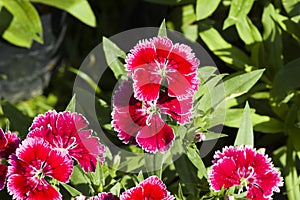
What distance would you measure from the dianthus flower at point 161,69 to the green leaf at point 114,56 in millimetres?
208

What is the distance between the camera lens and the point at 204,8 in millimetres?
1764

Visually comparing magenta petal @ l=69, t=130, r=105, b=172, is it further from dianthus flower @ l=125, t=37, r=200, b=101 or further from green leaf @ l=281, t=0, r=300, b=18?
green leaf @ l=281, t=0, r=300, b=18

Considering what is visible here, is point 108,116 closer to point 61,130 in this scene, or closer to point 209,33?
point 61,130

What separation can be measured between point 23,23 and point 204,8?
610mm

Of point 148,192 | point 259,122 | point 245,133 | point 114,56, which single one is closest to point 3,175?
point 148,192

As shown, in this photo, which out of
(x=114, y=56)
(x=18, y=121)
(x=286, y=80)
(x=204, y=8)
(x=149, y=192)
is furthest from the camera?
(x=204, y=8)

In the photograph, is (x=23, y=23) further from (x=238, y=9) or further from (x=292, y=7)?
(x=292, y=7)

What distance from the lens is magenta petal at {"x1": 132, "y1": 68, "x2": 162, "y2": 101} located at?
1.14 metres

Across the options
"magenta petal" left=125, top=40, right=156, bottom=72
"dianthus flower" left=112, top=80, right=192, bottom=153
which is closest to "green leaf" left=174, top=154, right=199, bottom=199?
"dianthus flower" left=112, top=80, right=192, bottom=153

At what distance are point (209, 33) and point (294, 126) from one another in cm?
38

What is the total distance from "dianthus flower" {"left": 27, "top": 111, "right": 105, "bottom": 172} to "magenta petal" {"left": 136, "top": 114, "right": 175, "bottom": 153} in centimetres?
11

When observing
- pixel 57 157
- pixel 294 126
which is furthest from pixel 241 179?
pixel 294 126

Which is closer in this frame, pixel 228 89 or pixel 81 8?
pixel 228 89

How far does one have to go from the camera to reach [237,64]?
1.80 meters
